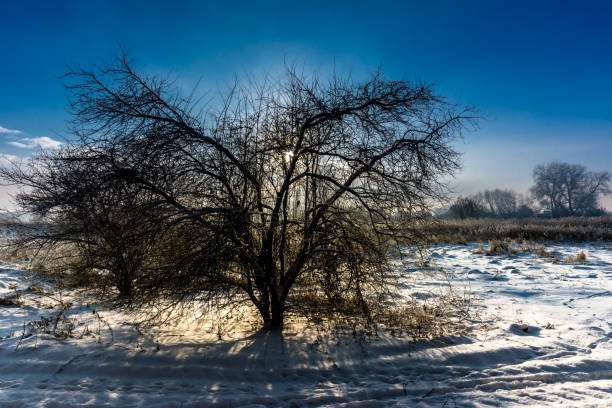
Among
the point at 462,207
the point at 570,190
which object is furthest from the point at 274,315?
the point at 570,190

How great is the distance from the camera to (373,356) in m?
4.66

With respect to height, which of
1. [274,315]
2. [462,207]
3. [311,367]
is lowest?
[311,367]

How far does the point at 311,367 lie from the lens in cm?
433

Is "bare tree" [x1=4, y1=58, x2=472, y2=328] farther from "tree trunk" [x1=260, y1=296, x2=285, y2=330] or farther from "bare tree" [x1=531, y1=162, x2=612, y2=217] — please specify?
"bare tree" [x1=531, y1=162, x2=612, y2=217]

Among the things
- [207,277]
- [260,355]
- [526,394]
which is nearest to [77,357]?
[207,277]

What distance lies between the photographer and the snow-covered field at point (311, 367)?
3564 mm

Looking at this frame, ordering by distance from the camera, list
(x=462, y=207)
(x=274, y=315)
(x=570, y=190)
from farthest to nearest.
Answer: (x=570, y=190) < (x=462, y=207) < (x=274, y=315)

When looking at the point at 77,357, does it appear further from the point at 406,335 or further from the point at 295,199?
the point at 406,335

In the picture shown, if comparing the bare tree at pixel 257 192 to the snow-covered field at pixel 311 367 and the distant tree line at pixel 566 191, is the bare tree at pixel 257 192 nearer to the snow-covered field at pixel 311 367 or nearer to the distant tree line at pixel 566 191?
the snow-covered field at pixel 311 367

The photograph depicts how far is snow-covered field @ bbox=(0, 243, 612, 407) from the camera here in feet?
11.7

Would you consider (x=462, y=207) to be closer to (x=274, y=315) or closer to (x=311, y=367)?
(x=274, y=315)

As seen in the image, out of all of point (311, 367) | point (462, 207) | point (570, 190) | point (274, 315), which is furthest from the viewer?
point (570, 190)

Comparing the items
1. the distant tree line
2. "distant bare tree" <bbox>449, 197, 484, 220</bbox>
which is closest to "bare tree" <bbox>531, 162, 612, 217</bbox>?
the distant tree line

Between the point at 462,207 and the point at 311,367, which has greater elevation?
the point at 462,207
